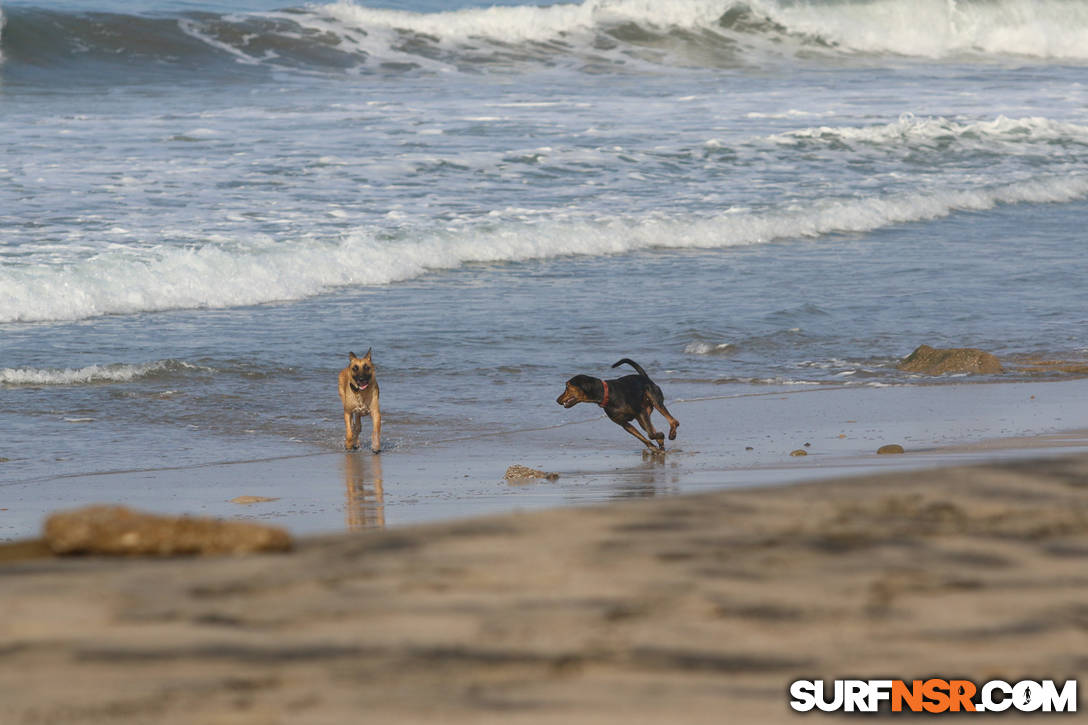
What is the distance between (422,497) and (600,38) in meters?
35.1

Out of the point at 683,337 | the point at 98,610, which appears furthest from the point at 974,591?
the point at 683,337

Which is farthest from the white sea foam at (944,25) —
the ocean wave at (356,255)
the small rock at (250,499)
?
the small rock at (250,499)

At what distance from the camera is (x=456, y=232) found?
653 inches

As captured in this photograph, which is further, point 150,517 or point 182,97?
point 182,97

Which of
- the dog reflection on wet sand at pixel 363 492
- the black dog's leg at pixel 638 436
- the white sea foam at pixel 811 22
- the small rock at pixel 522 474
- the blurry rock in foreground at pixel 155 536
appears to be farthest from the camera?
the white sea foam at pixel 811 22

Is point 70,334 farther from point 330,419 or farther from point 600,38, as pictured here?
point 600,38

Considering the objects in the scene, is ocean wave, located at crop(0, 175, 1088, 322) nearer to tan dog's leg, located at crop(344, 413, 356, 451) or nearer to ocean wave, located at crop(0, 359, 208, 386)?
ocean wave, located at crop(0, 359, 208, 386)

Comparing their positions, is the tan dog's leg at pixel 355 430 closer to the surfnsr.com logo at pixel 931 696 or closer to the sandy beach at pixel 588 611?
the sandy beach at pixel 588 611

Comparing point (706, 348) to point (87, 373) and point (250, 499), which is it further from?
point (250, 499)

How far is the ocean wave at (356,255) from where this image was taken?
1349 cm

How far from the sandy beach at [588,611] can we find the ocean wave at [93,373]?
26.3ft

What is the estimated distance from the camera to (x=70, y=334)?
Answer: 12.4 meters

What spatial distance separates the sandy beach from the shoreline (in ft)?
10.8

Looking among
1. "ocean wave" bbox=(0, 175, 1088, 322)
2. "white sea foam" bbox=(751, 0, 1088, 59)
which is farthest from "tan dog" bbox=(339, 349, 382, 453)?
"white sea foam" bbox=(751, 0, 1088, 59)
